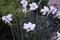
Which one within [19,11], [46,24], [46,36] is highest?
[19,11]

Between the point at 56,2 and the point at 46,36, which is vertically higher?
the point at 56,2

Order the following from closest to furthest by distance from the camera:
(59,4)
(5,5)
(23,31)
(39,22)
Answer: (23,31)
(39,22)
(5,5)
(59,4)

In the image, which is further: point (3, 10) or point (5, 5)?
point (5, 5)

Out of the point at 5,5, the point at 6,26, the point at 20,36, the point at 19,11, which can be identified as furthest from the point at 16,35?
the point at 5,5

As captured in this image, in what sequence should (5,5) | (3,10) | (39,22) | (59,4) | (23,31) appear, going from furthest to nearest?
(59,4) < (5,5) < (3,10) < (39,22) < (23,31)

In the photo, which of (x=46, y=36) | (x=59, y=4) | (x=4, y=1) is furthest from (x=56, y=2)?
(x=46, y=36)

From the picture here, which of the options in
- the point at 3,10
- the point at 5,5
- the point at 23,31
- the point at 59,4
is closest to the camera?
the point at 23,31

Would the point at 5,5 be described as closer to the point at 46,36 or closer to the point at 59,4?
the point at 46,36

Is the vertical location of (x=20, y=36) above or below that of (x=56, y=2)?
below

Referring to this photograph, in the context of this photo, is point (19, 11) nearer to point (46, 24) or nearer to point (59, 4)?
point (46, 24)
